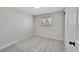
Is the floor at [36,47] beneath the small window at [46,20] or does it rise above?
beneath

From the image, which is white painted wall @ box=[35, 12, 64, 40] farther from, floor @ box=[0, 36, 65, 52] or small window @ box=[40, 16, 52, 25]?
floor @ box=[0, 36, 65, 52]

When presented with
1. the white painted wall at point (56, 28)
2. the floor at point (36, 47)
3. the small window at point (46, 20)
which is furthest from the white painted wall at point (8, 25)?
the white painted wall at point (56, 28)

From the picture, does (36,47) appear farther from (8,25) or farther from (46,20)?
(46,20)

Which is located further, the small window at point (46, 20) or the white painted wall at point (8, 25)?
the small window at point (46, 20)

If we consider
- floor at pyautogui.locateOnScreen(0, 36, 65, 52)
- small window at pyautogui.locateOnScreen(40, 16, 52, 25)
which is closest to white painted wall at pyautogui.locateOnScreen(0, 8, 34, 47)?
floor at pyautogui.locateOnScreen(0, 36, 65, 52)

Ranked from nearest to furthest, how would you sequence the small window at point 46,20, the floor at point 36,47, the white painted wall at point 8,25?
the floor at point 36,47 → the white painted wall at point 8,25 → the small window at point 46,20

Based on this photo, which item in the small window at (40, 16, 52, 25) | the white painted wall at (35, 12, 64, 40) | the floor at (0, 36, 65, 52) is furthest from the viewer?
the small window at (40, 16, 52, 25)

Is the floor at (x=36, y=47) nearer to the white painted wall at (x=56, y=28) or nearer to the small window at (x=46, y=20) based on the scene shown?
the white painted wall at (x=56, y=28)

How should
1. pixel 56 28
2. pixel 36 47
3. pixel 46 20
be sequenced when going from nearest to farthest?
1. pixel 36 47
2. pixel 56 28
3. pixel 46 20

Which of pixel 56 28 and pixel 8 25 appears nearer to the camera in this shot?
pixel 8 25

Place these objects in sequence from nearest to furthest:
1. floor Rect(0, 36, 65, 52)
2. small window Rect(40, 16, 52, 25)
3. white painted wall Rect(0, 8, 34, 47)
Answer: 1. floor Rect(0, 36, 65, 52)
2. white painted wall Rect(0, 8, 34, 47)
3. small window Rect(40, 16, 52, 25)

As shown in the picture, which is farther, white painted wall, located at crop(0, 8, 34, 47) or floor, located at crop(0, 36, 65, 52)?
white painted wall, located at crop(0, 8, 34, 47)

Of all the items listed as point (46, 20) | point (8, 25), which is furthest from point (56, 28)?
point (8, 25)
